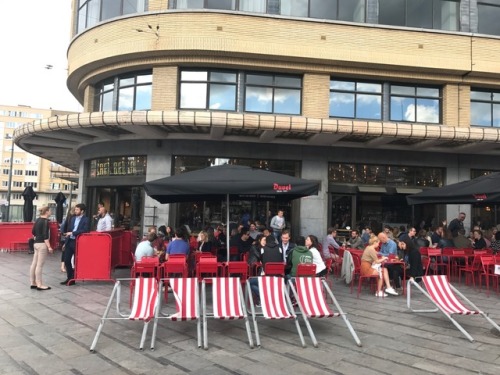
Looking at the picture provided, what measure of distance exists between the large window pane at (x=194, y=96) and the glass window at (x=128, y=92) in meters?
1.41

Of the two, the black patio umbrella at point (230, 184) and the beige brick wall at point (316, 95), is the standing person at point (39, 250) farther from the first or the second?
the beige brick wall at point (316, 95)

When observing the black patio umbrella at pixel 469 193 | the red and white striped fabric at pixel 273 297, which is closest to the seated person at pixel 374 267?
the black patio umbrella at pixel 469 193

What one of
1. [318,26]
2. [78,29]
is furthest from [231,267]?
[78,29]

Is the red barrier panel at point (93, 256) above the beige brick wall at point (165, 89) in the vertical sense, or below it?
below

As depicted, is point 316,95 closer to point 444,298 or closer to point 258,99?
point 258,99

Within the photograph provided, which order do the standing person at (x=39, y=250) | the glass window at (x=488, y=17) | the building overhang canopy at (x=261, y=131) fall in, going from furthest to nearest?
1. the glass window at (x=488, y=17)
2. the building overhang canopy at (x=261, y=131)
3. the standing person at (x=39, y=250)

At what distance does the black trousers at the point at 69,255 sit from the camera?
363 inches

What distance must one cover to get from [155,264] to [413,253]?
534cm

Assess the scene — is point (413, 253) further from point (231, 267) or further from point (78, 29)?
point (78, 29)

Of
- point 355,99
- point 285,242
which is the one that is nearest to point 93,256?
point 285,242

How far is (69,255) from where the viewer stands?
9320mm

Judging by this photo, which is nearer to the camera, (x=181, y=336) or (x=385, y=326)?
(x=181, y=336)

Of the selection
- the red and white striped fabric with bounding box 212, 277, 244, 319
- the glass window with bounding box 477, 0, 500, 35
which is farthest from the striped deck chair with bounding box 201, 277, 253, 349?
the glass window with bounding box 477, 0, 500, 35

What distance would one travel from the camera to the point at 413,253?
8586mm
